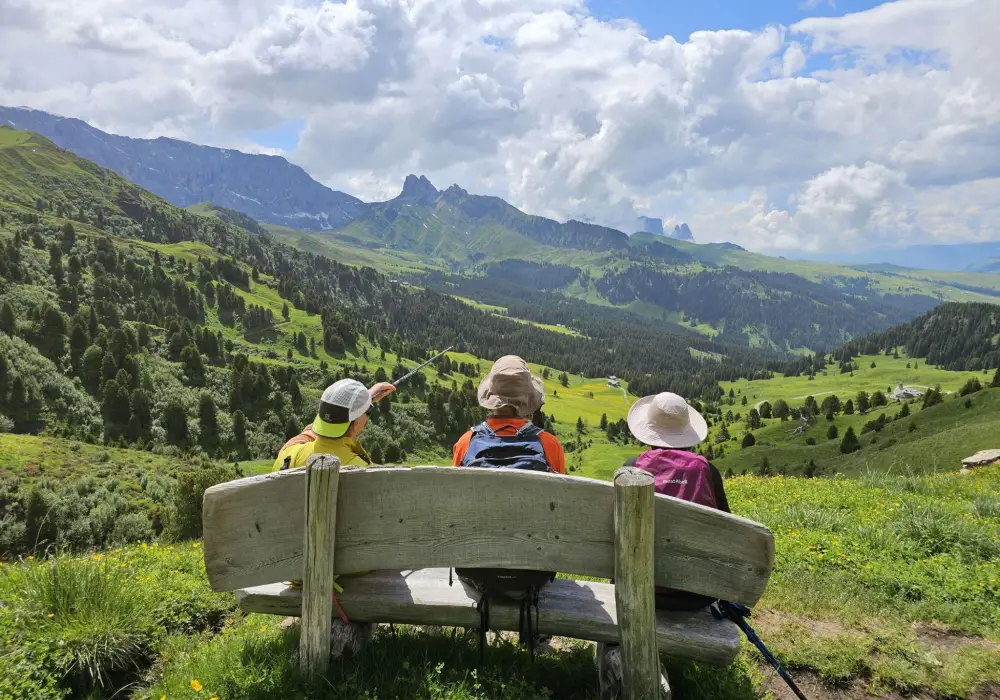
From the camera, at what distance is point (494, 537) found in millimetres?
3965

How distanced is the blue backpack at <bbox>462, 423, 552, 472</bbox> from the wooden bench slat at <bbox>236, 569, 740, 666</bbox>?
120 centimetres

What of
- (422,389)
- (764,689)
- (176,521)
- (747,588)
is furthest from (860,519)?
(422,389)

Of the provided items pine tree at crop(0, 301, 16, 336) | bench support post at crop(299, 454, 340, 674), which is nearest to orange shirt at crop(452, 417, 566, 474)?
bench support post at crop(299, 454, 340, 674)

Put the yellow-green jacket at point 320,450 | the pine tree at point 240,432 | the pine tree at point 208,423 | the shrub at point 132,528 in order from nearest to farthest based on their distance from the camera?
the yellow-green jacket at point 320,450, the shrub at point 132,528, the pine tree at point 208,423, the pine tree at point 240,432

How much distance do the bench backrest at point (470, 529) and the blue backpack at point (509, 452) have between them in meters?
0.63

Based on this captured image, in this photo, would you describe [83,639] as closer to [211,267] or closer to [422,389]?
[422,389]

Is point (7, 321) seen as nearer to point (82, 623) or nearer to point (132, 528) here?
point (132, 528)

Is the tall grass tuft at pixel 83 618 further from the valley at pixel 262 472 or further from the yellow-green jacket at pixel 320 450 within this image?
the yellow-green jacket at pixel 320 450

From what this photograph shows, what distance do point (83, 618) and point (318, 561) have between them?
3071 mm

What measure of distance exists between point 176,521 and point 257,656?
4500 cm

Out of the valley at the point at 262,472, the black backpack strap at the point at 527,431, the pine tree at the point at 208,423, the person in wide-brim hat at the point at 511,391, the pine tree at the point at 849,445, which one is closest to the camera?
the valley at the point at 262,472

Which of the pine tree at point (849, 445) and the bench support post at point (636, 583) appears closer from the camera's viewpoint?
the bench support post at point (636, 583)

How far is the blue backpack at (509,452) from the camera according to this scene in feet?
14.9

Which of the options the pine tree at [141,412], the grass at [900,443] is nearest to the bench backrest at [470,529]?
the grass at [900,443]
